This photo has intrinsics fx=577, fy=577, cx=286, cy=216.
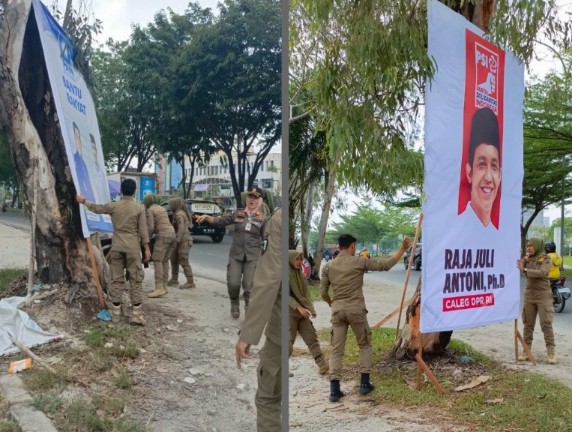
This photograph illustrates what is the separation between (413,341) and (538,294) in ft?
4.56

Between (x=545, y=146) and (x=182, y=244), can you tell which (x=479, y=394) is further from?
(x=545, y=146)

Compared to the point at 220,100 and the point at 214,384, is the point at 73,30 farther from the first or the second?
the point at 214,384

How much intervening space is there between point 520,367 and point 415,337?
98cm

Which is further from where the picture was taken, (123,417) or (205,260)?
(205,260)

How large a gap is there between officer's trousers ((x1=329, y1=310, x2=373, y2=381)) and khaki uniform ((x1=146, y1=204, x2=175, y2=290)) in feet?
10.2

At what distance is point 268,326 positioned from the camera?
0.88m

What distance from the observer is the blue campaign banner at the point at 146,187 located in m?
0.84

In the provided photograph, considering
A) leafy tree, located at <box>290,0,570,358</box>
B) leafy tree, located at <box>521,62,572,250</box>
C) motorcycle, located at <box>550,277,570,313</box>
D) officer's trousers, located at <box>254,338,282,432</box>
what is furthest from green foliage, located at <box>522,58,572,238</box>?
officer's trousers, located at <box>254,338,282,432</box>

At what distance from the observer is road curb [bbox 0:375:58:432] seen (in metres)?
0.73

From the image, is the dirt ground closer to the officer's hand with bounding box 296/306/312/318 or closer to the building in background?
the building in background

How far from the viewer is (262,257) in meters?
0.87

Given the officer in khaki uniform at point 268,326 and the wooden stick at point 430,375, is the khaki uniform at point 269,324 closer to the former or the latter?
the officer in khaki uniform at point 268,326

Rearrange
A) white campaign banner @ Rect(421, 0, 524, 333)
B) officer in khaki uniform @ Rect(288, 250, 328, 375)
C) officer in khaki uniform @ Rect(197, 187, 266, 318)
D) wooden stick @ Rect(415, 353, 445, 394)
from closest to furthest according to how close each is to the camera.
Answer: officer in khaki uniform @ Rect(197, 187, 266, 318) → white campaign banner @ Rect(421, 0, 524, 333) → officer in khaki uniform @ Rect(288, 250, 328, 375) → wooden stick @ Rect(415, 353, 445, 394)

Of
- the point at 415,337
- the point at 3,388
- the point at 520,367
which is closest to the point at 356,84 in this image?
the point at 415,337
